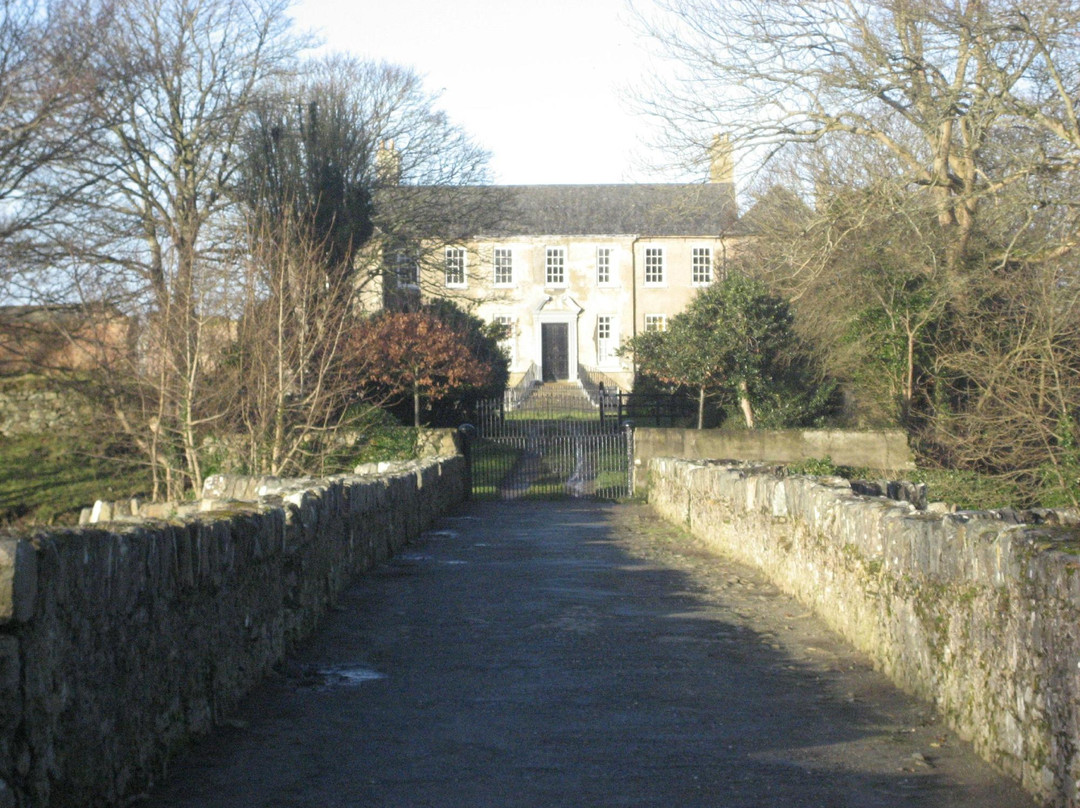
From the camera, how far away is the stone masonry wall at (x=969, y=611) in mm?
4625

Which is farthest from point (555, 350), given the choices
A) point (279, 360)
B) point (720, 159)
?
point (279, 360)

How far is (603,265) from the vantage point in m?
54.4

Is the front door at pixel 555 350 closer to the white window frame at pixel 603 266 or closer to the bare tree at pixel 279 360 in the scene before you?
the white window frame at pixel 603 266

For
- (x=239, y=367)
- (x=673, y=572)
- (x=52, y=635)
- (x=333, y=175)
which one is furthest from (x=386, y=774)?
(x=333, y=175)

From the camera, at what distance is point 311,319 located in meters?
18.7

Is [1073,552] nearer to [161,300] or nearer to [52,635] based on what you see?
[52,635]

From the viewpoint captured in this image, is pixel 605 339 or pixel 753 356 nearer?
pixel 753 356

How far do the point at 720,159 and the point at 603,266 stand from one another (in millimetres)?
35453

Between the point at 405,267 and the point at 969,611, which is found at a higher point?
the point at 405,267

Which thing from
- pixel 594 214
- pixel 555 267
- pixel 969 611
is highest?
pixel 594 214

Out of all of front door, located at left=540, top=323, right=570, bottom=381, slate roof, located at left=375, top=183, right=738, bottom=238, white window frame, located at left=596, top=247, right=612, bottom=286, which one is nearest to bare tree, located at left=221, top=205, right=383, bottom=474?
slate roof, located at left=375, top=183, right=738, bottom=238

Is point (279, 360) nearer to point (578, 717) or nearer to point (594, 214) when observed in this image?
point (578, 717)

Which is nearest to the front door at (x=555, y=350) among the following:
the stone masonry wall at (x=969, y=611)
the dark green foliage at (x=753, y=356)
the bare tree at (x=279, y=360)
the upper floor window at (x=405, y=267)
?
the upper floor window at (x=405, y=267)

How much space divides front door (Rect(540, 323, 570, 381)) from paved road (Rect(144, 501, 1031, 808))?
4295 centimetres
